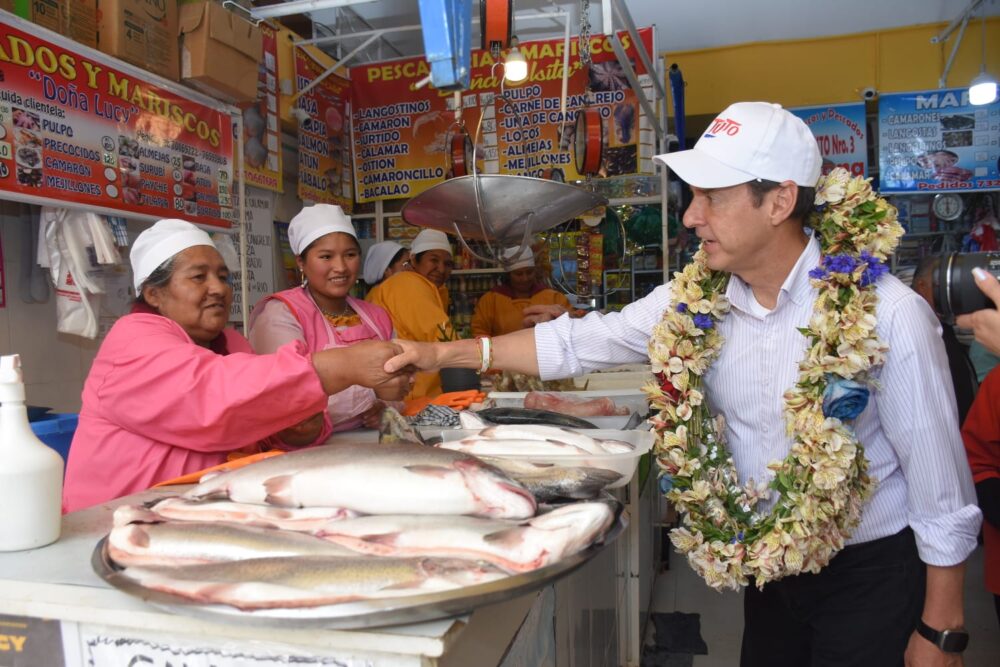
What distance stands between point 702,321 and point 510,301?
14.2 ft

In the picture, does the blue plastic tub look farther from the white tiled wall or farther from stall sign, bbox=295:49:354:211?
stall sign, bbox=295:49:354:211

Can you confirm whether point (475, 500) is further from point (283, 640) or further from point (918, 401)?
point (918, 401)

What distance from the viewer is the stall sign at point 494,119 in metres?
5.98

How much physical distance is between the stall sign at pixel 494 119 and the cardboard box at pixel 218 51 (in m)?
1.64

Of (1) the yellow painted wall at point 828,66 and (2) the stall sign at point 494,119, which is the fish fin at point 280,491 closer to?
(2) the stall sign at point 494,119

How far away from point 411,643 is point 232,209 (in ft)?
14.0

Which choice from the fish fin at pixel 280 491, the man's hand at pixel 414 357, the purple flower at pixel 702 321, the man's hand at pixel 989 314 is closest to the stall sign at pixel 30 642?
the fish fin at pixel 280 491

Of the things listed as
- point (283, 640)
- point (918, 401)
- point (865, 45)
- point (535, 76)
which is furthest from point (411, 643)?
point (865, 45)

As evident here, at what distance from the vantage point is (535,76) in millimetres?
6191

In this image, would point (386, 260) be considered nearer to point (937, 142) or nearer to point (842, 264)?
point (842, 264)

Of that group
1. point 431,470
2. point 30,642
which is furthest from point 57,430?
point 431,470

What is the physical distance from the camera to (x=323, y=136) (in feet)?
20.4

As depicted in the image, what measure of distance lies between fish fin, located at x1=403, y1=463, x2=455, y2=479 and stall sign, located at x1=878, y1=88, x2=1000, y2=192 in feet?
24.4

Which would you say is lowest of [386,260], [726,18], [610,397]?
[610,397]
